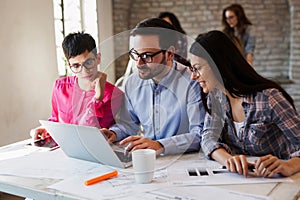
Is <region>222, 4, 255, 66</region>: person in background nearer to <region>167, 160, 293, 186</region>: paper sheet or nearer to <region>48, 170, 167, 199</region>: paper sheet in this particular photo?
<region>167, 160, 293, 186</region>: paper sheet

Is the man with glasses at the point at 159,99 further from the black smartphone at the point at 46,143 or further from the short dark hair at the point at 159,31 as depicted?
the black smartphone at the point at 46,143

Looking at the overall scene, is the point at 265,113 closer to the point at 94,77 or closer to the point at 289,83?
the point at 94,77

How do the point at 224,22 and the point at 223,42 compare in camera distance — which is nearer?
the point at 223,42

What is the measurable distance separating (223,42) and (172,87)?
0.28m

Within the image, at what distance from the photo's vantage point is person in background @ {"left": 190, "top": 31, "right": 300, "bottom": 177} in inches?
43.2

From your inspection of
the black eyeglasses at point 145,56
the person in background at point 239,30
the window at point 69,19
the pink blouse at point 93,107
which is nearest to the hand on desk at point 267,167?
the black eyeglasses at point 145,56

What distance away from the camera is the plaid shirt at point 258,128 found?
1.08m

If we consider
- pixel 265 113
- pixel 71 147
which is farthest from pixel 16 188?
pixel 265 113

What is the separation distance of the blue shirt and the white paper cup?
10.1 inches

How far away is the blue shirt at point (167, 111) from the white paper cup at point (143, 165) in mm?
257

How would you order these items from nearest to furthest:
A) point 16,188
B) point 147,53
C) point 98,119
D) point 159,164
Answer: point 16,188, point 159,164, point 147,53, point 98,119

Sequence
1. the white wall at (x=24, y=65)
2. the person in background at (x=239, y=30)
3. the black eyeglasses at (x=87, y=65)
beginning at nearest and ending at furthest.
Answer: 1. the black eyeglasses at (x=87, y=65)
2. the white wall at (x=24, y=65)
3. the person in background at (x=239, y=30)

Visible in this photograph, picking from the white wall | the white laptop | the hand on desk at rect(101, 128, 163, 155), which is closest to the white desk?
the white laptop

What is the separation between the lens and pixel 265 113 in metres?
1.11
